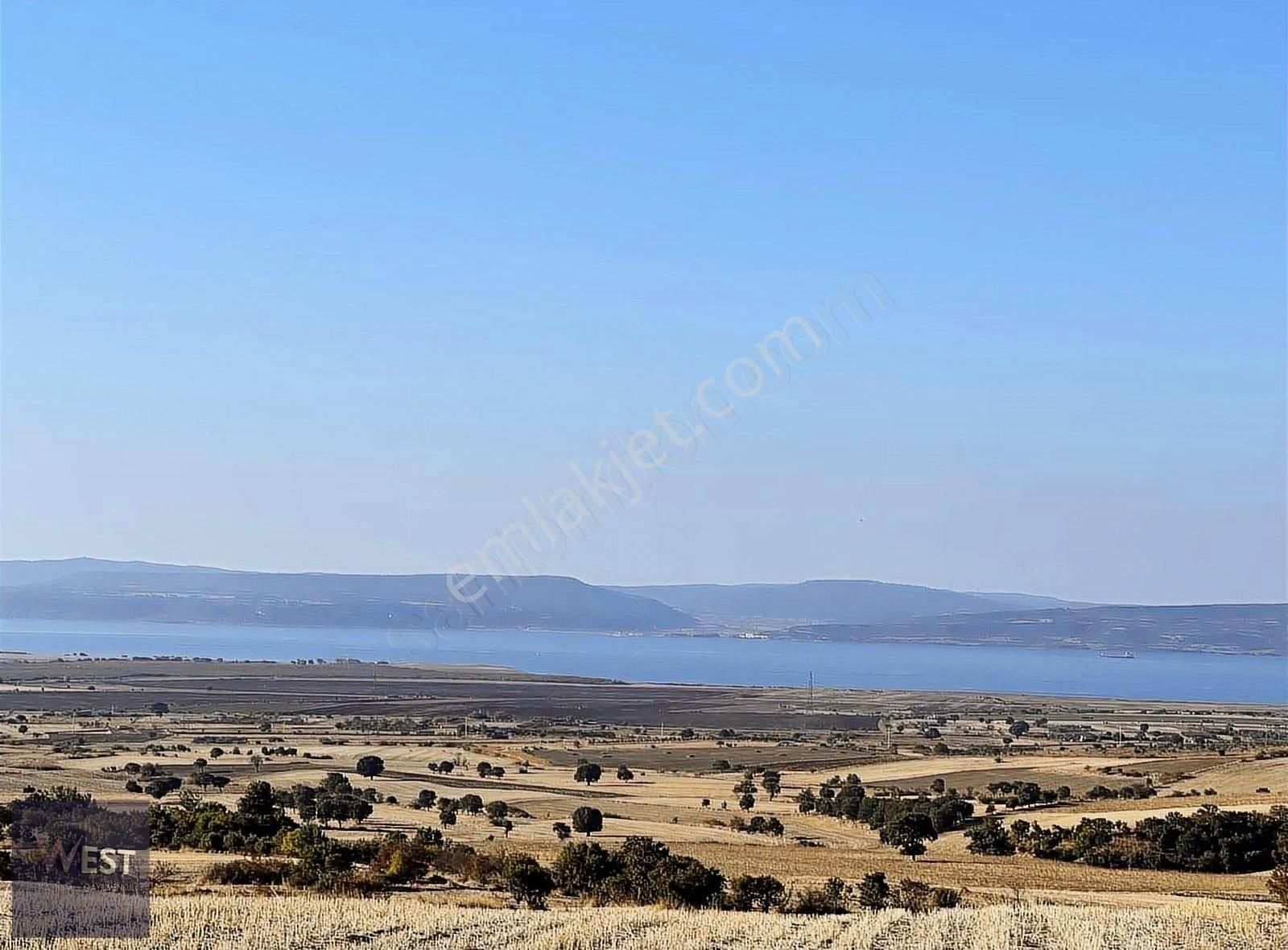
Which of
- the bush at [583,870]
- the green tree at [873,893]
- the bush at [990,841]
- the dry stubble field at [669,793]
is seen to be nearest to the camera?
the dry stubble field at [669,793]

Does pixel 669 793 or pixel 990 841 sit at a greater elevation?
pixel 990 841

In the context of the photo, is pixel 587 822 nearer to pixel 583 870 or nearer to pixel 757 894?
pixel 583 870

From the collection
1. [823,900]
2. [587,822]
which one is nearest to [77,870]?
[823,900]

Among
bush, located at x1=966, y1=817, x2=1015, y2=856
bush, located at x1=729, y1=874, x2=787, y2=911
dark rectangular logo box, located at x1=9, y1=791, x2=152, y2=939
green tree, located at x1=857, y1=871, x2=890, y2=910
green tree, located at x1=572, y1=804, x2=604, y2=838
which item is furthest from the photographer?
green tree, located at x1=572, y1=804, x2=604, y2=838

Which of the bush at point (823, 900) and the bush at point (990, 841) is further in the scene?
the bush at point (990, 841)

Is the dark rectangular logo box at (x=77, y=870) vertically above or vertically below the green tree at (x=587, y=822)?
above

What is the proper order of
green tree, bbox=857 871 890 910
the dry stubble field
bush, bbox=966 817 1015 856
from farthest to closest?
bush, bbox=966 817 1015 856 < green tree, bbox=857 871 890 910 < the dry stubble field

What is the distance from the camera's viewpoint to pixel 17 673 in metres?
144

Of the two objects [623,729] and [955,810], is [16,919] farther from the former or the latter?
[623,729]

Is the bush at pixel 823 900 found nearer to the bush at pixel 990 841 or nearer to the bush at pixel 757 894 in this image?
the bush at pixel 757 894

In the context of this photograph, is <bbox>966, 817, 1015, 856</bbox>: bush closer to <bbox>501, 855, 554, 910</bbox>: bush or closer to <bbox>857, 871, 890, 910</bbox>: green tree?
<bbox>857, 871, 890, 910</bbox>: green tree

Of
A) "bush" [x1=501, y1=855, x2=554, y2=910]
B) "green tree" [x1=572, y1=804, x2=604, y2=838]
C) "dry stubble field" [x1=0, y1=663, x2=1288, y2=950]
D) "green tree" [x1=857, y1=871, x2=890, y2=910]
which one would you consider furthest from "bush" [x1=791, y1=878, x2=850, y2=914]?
"green tree" [x1=572, y1=804, x2=604, y2=838]

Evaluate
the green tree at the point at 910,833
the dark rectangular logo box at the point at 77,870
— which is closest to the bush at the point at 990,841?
the green tree at the point at 910,833

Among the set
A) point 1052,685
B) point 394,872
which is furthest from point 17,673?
point 394,872
